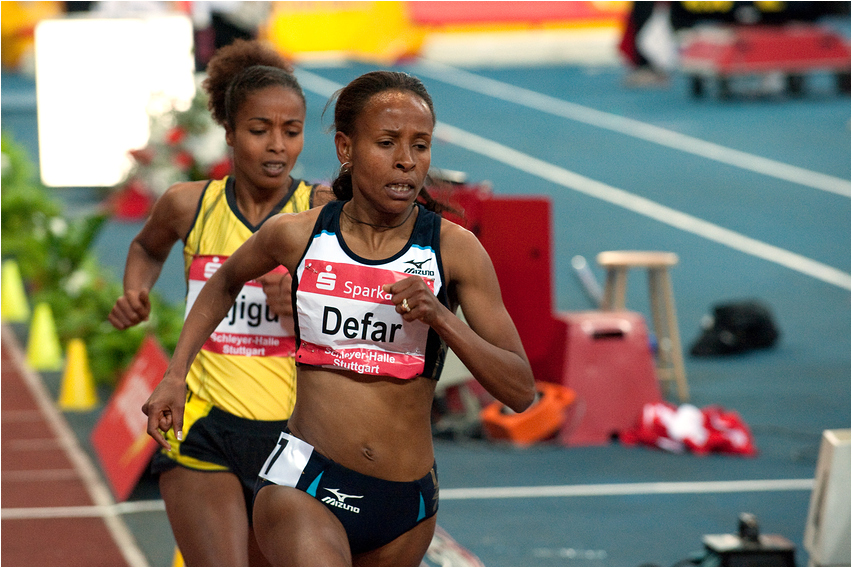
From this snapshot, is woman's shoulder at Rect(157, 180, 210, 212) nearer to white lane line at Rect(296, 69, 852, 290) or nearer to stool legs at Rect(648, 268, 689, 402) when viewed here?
stool legs at Rect(648, 268, 689, 402)

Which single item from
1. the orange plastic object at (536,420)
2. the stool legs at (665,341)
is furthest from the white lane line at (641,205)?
the orange plastic object at (536,420)

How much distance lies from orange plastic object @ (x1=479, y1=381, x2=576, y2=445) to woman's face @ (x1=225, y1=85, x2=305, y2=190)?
357 cm

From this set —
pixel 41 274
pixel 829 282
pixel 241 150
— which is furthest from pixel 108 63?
pixel 241 150

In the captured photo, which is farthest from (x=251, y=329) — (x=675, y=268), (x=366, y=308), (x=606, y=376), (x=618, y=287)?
(x=675, y=268)

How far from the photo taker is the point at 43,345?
8289mm

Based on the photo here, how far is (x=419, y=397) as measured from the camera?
8.85 feet

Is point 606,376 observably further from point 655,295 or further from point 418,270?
point 418,270

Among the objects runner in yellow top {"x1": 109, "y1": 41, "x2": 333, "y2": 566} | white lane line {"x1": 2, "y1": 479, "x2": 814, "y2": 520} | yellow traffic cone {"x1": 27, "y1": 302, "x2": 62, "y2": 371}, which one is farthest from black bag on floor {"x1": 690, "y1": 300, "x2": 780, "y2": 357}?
runner in yellow top {"x1": 109, "y1": 41, "x2": 333, "y2": 566}

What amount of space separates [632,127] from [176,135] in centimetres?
843

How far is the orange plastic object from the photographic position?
6.66 meters

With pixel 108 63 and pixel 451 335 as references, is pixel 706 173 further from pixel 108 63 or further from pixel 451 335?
pixel 451 335

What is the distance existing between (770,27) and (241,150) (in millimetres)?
17488

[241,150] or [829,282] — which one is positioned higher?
[241,150]

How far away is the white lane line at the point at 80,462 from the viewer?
526 centimetres
